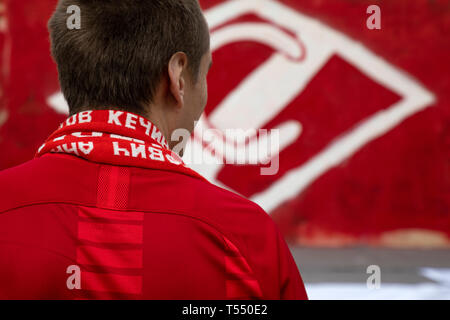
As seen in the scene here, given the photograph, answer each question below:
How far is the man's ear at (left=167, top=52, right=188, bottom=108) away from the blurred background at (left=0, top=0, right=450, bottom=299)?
12.7 feet

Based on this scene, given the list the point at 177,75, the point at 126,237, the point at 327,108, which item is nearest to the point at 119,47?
the point at 177,75

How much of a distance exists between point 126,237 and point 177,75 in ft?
0.99

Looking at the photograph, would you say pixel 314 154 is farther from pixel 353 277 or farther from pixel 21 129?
pixel 21 129

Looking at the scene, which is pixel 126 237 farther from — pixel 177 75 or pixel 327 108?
pixel 327 108

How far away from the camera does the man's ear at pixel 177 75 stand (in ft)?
3.15

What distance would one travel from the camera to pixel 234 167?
4.92 metres

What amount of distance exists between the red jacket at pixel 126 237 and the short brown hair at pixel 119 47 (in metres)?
0.16

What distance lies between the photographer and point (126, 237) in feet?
2.67

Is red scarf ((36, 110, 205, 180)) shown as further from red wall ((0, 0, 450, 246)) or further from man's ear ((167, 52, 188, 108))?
red wall ((0, 0, 450, 246))

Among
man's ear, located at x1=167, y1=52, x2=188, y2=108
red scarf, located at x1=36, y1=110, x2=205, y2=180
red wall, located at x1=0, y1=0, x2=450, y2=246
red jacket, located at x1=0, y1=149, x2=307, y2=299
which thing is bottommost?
red jacket, located at x1=0, y1=149, x2=307, y2=299

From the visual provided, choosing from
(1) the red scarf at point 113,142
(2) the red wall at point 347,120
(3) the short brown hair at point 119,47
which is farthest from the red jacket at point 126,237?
(2) the red wall at point 347,120

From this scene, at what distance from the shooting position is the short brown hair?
0.93m

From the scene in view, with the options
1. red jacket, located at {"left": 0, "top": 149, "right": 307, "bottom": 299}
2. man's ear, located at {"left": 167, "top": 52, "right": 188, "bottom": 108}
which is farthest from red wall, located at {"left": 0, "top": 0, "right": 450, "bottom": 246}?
red jacket, located at {"left": 0, "top": 149, "right": 307, "bottom": 299}

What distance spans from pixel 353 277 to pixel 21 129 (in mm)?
3076
